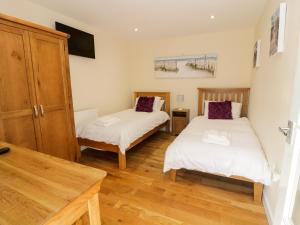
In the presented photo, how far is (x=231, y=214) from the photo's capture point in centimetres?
161

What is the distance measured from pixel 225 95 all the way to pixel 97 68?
9.25 ft

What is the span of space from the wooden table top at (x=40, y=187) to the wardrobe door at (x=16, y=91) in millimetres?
763

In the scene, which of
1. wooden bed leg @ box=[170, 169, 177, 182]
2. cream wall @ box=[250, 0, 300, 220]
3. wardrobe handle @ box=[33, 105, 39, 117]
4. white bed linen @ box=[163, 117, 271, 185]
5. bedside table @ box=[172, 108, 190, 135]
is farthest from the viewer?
bedside table @ box=[172, 108, 190, 135]

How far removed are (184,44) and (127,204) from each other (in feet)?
11.6

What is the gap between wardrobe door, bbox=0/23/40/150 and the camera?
5.22ft

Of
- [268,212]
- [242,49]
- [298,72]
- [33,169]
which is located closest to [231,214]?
[268,212]

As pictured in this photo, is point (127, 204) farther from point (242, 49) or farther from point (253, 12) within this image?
point (242, 49)

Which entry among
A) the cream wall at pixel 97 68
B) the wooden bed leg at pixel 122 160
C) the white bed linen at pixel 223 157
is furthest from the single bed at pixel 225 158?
the cream wall at pixel 97 68

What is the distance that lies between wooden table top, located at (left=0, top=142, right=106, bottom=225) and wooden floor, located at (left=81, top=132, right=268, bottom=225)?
95 cm

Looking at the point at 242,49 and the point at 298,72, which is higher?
the point at 242,49

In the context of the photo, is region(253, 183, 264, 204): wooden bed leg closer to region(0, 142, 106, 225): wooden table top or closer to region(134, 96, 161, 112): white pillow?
region(0, 142, 106, 225): wooden table top

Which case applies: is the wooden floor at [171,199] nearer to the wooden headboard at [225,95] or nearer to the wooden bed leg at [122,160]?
the wooden bed leg at [122,160]

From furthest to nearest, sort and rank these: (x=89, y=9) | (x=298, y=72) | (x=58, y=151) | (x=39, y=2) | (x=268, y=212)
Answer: (x=89, y=9) < (x=39, y=2) < (x=58, y=151) < (x=268, y=212) < (x=298, y=72)

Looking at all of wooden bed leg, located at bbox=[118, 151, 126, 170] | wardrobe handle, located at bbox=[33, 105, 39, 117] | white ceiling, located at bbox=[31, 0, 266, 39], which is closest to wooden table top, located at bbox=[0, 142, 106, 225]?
wardrobe handle, located at bbox=[33, 105, 39, 117]
